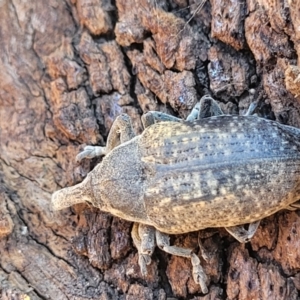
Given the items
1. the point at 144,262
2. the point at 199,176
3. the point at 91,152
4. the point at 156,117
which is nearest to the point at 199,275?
the point at 144,262

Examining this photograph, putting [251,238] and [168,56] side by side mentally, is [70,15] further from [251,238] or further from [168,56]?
[251,238]

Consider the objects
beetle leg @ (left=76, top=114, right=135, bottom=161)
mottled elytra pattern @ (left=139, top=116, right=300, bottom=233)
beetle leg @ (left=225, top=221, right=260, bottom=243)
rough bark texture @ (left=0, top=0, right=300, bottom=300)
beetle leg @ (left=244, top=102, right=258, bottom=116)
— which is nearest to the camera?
mottled elytra pattern @ (left=139, top=116, right=300, bottom=233)

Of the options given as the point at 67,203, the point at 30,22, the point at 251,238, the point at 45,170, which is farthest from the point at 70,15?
the point at 251,238

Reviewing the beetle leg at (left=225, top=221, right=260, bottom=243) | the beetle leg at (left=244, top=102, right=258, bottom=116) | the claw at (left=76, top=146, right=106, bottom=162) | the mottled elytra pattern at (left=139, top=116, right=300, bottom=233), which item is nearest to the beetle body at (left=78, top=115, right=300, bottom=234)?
the mottled elytra pattern at (left=139, top=116, right=300, bottom=233)

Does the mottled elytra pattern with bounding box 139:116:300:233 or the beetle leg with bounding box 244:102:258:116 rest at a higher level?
the beetle leg with bounding box 244:102:258:116

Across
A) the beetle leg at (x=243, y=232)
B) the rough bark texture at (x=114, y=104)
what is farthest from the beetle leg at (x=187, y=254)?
the beetle leg at (x=243, y=232)

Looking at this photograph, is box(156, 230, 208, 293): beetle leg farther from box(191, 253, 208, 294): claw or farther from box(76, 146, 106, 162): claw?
box(76, 146, 106, 162): claw
